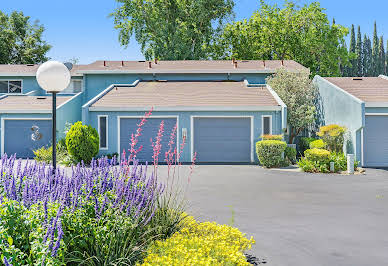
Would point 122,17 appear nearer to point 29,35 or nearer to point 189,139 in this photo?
point 29,35

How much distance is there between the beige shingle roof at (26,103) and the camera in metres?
20.4

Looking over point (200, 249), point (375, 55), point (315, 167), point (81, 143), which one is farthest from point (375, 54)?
point (200, 249)

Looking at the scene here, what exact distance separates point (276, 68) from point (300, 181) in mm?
12021

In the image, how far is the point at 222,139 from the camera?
18.9m

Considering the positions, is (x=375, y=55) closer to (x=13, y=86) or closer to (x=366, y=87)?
(x=366, y=87)

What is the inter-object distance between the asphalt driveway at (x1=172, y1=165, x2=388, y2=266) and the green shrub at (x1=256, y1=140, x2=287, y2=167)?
1946 millimetres

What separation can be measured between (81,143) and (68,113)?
534 centimetres

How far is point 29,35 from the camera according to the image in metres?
41.2

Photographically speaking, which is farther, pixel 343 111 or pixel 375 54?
pixel 375 54

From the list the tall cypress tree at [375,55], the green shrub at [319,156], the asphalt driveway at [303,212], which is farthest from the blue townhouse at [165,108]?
the tall cypress tree at [375,55]

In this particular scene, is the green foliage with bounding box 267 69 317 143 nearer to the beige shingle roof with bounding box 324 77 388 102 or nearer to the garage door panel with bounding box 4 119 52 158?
the beige shingle roof with bounding box 324 77 388 102

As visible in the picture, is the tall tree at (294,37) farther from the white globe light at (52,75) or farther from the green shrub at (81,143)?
the white globe light at (52,75)

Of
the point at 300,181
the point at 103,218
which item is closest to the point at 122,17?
the point at 300,181

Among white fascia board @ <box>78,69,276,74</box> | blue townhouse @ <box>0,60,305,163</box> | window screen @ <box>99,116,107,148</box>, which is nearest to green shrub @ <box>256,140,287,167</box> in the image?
blue townhouse @ <box>0,60,305,163</box>
